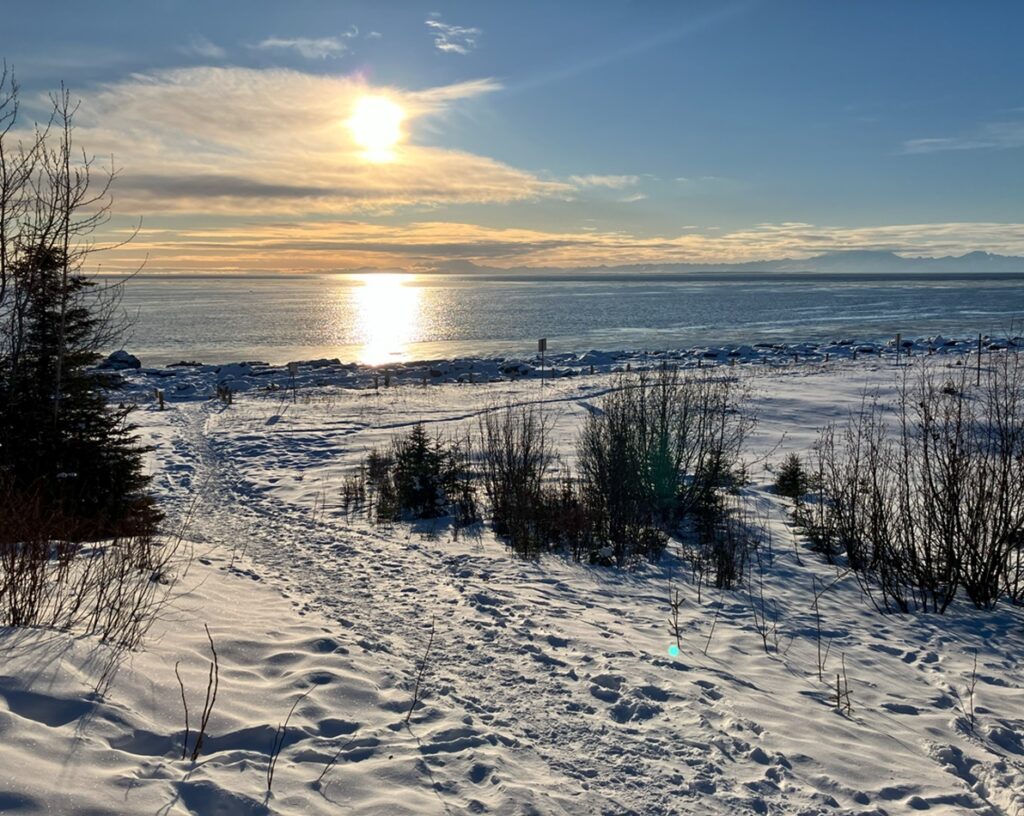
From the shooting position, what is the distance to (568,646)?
269 inches

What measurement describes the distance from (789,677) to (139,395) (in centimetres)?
3335

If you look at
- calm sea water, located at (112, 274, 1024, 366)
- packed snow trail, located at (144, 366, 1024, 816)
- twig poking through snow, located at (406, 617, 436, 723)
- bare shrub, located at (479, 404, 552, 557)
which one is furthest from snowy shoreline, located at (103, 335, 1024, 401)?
twig poking through snow, located at (406, 617, 436, 723)

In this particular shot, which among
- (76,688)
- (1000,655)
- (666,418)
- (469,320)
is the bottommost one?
(1000,655)

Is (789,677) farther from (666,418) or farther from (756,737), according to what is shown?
(666,418)

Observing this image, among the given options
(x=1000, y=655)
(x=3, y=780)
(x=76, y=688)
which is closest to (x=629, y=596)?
(x=1000, y=655)

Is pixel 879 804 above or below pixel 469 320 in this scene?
below

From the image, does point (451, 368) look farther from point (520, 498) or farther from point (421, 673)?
point (421, 673)

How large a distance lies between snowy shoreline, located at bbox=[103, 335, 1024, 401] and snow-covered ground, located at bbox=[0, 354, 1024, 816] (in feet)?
83.0

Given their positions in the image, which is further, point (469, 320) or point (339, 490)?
point (469, 320)

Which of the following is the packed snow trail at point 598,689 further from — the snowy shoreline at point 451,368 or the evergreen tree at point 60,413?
the snowy shoreline at point 451,368

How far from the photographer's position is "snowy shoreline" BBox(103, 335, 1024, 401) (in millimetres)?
36688

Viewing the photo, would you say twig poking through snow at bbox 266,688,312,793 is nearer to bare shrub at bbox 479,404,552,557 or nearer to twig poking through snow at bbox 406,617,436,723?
twig poking through snow at bbox 406,617,436,723

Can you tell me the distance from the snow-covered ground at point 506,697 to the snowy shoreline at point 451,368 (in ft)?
83.0

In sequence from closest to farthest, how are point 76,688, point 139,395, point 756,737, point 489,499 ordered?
point 76,688 → point 756,737 → point 489,499 → point 139,395
